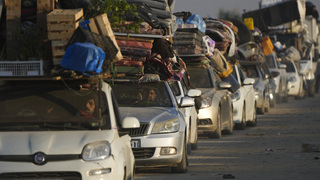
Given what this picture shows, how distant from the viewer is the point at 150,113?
13.4 metres

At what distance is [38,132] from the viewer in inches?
369

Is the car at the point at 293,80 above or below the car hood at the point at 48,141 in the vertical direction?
below

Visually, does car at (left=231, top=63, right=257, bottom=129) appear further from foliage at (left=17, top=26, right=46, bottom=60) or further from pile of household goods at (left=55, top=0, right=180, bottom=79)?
foliage at (left=17, top=26, right=46, bottom=60)

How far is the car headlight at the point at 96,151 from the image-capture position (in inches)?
359

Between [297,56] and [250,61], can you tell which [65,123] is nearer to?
[250,61]

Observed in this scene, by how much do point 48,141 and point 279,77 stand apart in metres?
29.5

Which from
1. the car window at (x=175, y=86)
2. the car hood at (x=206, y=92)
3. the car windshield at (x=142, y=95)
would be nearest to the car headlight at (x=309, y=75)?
the car hood at (x=206, y=92)

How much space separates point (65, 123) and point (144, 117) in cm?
368

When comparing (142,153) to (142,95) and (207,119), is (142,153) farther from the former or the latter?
(207,119)

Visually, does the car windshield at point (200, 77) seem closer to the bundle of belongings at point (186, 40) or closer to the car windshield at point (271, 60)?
the bundle of belongings at point (186, 40)

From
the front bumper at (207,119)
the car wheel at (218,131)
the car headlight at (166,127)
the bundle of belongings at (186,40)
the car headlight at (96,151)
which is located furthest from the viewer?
the bundle of belongings at (186,40)

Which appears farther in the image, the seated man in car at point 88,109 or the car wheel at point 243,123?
the car wheel at point 243,123

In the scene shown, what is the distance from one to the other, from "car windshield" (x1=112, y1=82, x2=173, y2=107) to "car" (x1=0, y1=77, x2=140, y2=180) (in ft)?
11.8

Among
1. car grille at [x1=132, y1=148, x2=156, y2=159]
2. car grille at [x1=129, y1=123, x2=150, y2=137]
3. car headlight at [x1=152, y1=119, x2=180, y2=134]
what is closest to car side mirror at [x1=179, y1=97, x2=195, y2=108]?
car headlight at [x1=152, y1=119, x2=180, y2=134]
